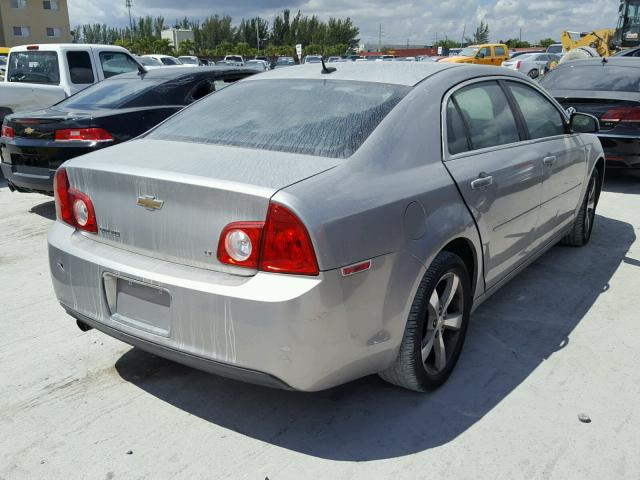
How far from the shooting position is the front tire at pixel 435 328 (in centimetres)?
276

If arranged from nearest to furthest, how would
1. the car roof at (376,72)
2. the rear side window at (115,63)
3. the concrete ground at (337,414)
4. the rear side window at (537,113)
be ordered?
the concrete ground at (337,414)
the car roof at (376,72)
the rear side window at (537,113)
the rear side window at (115,63)

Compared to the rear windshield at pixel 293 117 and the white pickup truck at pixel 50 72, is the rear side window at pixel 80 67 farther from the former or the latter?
the rear windshield at pixel 293 117

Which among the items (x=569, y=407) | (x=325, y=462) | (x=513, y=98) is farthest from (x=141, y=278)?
(x=513, y=98)

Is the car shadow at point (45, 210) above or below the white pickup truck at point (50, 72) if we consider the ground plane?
below

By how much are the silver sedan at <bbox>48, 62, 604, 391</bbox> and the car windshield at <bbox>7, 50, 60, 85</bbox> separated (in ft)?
21.4

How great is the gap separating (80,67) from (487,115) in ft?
24.3

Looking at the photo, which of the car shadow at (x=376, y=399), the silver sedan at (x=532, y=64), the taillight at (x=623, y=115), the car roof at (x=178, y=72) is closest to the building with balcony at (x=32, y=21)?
the silver sedan at (x=532, y=64)

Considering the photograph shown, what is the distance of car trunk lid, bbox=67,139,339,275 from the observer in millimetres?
2414

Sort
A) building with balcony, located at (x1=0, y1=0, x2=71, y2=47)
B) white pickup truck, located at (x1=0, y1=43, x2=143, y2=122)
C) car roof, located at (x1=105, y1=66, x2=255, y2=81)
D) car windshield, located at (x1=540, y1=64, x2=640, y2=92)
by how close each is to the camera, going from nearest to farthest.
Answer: car roof, located at (x1=105, y1=66, x2=255, y2=81)
car windshield, located at (x1=540, y1=64, x2=640, y2=92)
white pickup truck, located at (x1=0, y1=43, x2=143, y2=122)
building with balcony, located at (x1=0, y1=0, x2=71, y2=47)

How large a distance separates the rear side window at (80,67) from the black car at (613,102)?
6.60 metres

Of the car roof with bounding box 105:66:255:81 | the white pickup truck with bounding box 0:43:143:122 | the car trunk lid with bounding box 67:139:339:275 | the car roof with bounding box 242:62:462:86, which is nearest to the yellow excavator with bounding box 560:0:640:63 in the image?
the white pickup truck with bounding box 0:43:143:122

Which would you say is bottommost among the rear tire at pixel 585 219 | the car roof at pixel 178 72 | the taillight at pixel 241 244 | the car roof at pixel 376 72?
the rear tire at pixel 585 219

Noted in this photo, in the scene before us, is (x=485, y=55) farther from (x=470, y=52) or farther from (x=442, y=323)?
(x=442, y=323)

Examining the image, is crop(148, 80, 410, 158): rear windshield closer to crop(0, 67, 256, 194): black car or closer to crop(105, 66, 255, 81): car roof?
crop(0, 67, 256, 194): black car
